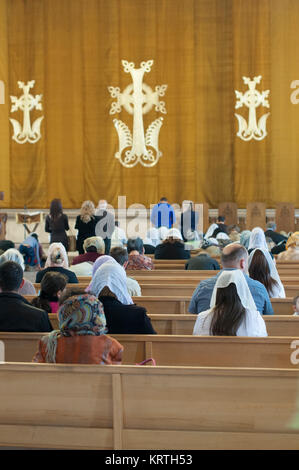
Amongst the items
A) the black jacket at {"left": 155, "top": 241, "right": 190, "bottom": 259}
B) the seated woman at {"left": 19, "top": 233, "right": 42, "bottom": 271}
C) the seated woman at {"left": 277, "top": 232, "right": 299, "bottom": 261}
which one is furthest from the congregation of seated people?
the seated woman at {"left": 19, "top": 233, "right": 42, "bottom": 271}

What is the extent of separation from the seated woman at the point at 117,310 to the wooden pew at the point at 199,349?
190 mm

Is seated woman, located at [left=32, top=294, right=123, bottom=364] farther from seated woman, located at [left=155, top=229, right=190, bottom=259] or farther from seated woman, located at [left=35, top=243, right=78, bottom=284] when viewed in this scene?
seated woman, located at [left=155, top=229, right=190, bottom=259]

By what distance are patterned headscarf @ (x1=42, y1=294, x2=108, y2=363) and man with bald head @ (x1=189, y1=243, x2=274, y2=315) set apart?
1.38m

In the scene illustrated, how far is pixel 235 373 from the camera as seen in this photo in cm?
296

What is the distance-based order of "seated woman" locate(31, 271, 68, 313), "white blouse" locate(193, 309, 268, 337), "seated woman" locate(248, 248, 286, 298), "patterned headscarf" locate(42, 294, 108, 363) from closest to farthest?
"patterned headscarf" locate(42, 294, 108, 363) < "white blouse" locate(193, 309, 268, 337) < "seated woman" locate(31, 271, 68, 313) < "seated woman" locate(248, 248, 286, 298)

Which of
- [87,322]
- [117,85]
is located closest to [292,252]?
[87,322]

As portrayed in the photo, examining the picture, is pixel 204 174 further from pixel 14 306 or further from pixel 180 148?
pixel 14 306

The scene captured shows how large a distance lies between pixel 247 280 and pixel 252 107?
10.5 m

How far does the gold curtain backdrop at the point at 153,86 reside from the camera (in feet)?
48.1

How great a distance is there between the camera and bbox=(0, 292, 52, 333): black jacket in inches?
164

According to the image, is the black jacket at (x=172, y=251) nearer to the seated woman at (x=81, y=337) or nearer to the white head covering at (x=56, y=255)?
the white head covering at (x=56, y=255)

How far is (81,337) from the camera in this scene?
10.8 feet

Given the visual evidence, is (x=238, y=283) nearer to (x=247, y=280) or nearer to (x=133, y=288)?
(x=247, y=280)
